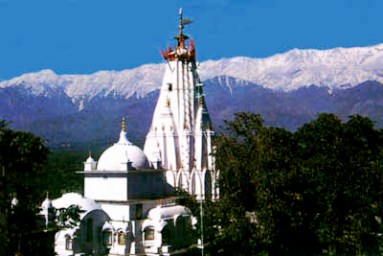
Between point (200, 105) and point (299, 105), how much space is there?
11326 centimetres

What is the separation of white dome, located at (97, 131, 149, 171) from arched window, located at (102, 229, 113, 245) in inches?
156

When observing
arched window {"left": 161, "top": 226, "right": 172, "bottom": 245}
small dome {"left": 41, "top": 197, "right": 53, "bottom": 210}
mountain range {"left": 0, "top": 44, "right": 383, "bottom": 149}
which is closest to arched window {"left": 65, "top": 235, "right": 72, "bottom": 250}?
small dome {"left": 41, "top": 197, "right": 53, "bottom": 210}

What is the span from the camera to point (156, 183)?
3950 centimetres

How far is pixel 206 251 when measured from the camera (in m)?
35.7

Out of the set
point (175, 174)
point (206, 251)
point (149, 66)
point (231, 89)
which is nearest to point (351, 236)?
point (206, 251)

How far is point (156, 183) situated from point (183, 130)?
610 centimetres

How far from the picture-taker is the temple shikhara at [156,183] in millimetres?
35062

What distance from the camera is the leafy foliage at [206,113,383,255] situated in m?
31.3

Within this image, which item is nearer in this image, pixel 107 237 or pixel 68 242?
pixel 68 242

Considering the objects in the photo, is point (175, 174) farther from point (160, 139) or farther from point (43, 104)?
point (43, 104)

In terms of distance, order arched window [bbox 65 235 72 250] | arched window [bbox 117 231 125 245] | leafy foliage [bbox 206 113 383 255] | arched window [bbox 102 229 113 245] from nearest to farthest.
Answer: leafy foliage [bbox 206 113 383 255] → arched window [bbox 65 235 72 250] → arched window [bbox 117 231 125 245] → arched window [bbox 102 229 113 245]

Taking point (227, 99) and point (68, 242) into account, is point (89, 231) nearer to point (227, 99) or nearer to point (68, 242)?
point (68, 242)

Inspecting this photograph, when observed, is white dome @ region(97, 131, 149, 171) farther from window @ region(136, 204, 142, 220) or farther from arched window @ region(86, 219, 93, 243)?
arched window @ region(86, 219, 93, 243)

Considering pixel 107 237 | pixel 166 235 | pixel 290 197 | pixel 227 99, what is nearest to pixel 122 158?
pixel 107 237
